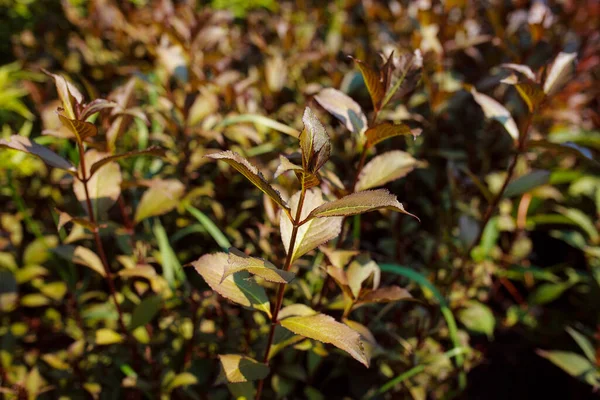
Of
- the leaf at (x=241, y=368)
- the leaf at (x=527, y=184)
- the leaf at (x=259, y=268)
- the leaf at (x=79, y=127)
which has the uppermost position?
the leaf at (x=79, y=127)

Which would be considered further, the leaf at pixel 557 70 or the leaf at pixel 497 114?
the leaf at pixel 497 114

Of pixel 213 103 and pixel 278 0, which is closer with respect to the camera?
pixel 213 103

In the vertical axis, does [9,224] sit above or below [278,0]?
below

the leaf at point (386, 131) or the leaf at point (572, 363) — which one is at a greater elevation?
the leaf at point (386, 131)

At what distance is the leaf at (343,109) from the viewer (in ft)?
4.93

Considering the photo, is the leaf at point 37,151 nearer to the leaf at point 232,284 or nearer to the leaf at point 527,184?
the leaf at point 232,284

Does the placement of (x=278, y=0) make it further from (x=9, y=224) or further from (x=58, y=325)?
(x=58, y=325)

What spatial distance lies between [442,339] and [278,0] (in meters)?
2.91

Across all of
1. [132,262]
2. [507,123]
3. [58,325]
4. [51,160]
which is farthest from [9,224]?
[507,123]

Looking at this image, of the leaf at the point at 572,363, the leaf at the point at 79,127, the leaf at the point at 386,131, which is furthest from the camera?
the leaf at the point at 572,363

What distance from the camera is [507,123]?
1731 millimetres

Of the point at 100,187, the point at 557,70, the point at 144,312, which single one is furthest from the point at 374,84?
the point at 144,312

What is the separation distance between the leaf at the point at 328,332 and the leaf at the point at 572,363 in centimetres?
112

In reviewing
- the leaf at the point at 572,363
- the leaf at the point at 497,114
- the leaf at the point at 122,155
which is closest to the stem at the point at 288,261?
the leaf at the point at 122,155
